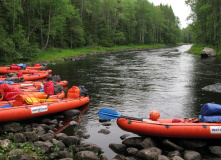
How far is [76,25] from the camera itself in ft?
109

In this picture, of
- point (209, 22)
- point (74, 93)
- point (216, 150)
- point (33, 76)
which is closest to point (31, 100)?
point (74, 93)

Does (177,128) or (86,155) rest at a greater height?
(177,128)

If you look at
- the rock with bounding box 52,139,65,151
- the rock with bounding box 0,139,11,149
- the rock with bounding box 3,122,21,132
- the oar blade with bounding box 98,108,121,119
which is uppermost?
the oar blade with bounding box 98,108,121,119

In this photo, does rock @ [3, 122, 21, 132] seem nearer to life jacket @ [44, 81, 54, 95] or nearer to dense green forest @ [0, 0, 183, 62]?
life jacket @ [44, 81, 54, 95]

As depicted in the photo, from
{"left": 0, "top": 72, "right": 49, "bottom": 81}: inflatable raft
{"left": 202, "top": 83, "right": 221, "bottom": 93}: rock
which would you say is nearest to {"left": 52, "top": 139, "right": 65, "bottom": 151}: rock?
{"left": 202, "top": 83, "right": 221, "bottom": 93}: rock

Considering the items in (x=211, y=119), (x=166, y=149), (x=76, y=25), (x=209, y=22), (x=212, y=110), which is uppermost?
(x=76, y=25)

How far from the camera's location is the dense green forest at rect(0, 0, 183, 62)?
20220mm

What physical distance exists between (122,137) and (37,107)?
293 cm

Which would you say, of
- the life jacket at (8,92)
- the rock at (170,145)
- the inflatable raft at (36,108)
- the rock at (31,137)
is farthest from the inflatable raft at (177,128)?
the life jacket at (8,92)

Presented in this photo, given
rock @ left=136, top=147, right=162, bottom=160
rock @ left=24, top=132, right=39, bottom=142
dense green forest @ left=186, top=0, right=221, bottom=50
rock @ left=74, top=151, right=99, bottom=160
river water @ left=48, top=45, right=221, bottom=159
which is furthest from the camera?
dense green forest @ left=186, top=0, right=221, bottom=50

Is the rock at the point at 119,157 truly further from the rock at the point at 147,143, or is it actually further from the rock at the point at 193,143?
the rock at the point at 193,143

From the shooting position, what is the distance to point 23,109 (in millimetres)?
6516

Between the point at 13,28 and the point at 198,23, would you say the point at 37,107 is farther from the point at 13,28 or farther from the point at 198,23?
the point at 198,23

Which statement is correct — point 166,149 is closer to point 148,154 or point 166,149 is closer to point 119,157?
point 148,154
